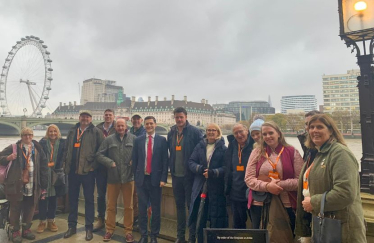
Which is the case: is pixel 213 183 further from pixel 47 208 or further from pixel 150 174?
pixel 47 208

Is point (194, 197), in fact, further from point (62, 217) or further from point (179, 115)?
point (62, 217)

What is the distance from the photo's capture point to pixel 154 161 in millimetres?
3611

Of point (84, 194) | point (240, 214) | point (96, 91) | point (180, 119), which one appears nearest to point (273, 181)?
point (240, 214)

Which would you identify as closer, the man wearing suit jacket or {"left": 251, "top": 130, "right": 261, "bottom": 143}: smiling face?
{"left": 251, "top": 130, "right": 261, "bottom": 143}: smiling face

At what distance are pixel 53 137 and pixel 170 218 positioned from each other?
2.28 meters

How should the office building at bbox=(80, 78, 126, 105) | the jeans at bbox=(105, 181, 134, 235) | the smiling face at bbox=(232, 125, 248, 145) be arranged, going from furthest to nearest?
1. the office building at bbox=(80, 78, 126, 105)
2. the jeans at bbox=(105, 181, 134, 235)
3. the smiling face at bbox=(232, 125, 248, 145)

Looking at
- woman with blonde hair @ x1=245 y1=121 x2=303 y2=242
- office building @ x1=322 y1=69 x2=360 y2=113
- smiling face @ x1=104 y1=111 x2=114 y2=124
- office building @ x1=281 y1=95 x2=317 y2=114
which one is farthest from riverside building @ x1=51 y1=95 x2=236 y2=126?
woman with blonde hair @ x1=245 y1=121 x2=303 y2=242

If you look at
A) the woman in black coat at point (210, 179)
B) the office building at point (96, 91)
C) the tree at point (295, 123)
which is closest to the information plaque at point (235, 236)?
the woman in black coat at point (210, 179)

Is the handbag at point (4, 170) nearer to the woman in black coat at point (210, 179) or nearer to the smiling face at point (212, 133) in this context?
the woman in black coat at point (210, 179)

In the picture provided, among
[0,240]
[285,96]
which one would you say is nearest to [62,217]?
[0,240]

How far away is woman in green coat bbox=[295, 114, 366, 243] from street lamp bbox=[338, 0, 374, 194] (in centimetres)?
165

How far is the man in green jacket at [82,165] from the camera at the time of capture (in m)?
3.93

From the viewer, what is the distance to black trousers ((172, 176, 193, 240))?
11.0 ft

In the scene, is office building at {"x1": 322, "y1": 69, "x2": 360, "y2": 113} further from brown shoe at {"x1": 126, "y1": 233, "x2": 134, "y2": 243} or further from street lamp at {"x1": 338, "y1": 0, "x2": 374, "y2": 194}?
brown shoe at {"x1": 126, "y1": 233, "x2": 134, "y2": 243}
